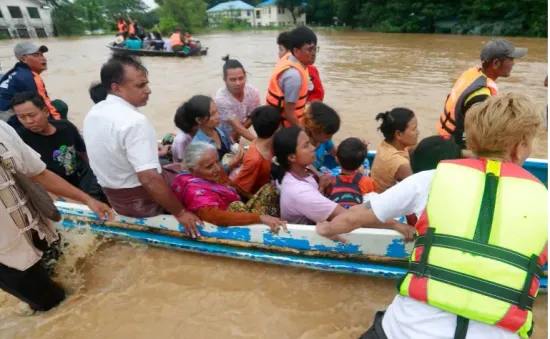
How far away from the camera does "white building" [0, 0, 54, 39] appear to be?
3241cm

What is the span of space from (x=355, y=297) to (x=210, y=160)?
4.16 ft

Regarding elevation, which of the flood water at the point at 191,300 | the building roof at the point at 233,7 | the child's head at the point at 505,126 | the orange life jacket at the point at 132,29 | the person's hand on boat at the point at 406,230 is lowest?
the building roof at the point at 233,7

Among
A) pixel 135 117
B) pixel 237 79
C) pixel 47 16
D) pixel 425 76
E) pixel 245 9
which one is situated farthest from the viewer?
pixel 245 9

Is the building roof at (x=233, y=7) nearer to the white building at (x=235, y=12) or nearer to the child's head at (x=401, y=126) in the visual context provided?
the white building at (x=235, y=12)

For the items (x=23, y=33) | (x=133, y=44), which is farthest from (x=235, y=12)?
(x=133, y=44)

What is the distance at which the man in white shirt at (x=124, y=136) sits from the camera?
2078mm

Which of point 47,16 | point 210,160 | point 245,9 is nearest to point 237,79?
point 210,160

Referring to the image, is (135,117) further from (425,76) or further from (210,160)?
(425,76)

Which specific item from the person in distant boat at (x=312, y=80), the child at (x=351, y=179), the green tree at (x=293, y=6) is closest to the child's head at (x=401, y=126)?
the child at (x=351, y=179)

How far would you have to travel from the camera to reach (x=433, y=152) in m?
1.71

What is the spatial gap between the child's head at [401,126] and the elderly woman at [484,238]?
4.11ft

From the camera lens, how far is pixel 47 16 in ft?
121

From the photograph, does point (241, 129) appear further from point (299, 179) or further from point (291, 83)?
point (299, 179)

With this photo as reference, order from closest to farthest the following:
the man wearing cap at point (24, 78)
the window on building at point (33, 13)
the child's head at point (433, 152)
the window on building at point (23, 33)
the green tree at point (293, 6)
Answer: the child's head at point (433, 152) → the man wearing cap at point (24, 78) → the window on building at point (23, 33) → the window on building at point (33, 13) → the green tree at point (293, 6)
